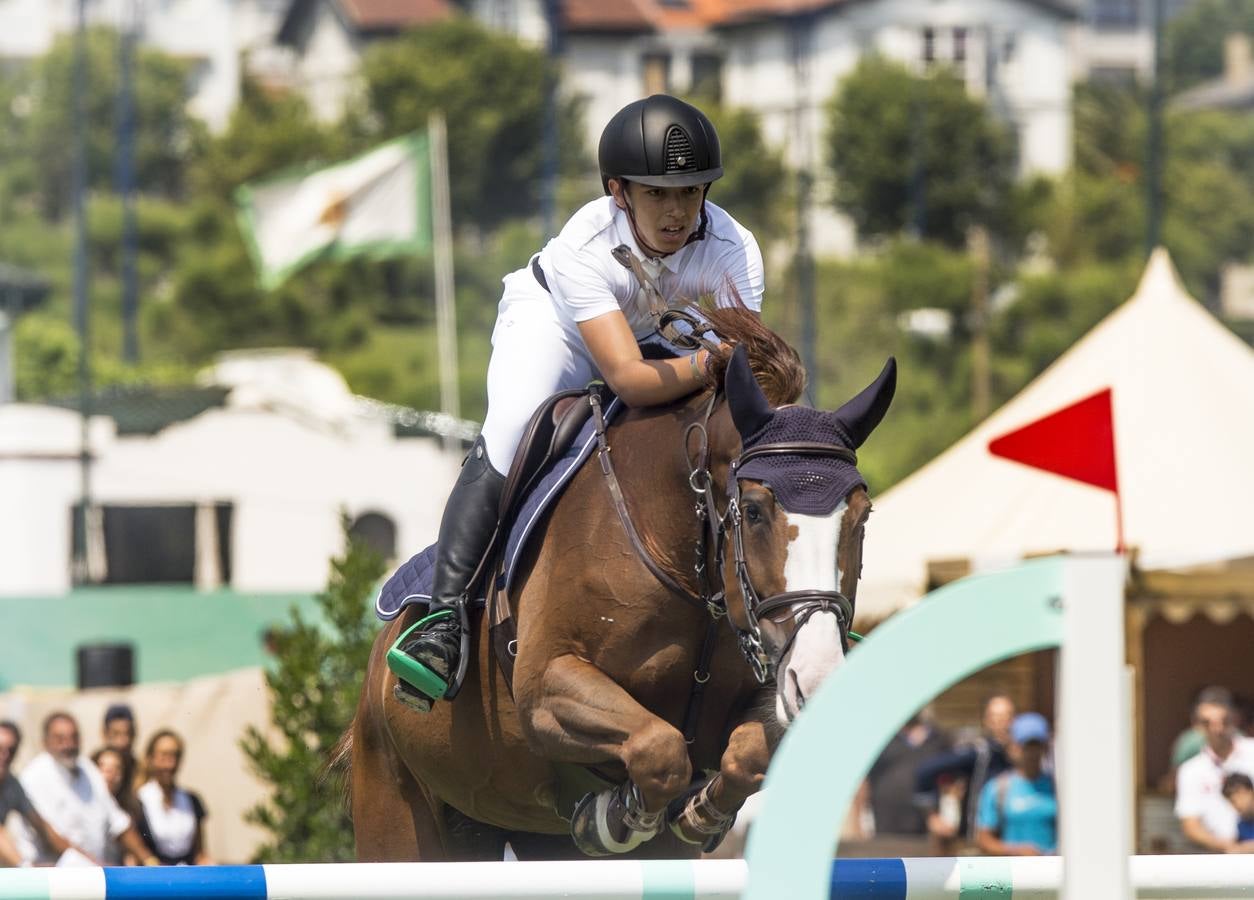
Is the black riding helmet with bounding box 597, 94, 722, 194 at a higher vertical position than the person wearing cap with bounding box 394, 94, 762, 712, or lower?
higher

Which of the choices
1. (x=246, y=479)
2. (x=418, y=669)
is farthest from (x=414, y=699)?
(x=246, y=479)

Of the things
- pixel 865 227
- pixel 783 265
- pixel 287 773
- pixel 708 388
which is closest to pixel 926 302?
pixel 783 265

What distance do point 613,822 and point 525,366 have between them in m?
1.08

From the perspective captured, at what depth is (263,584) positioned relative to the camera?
23.4 metres

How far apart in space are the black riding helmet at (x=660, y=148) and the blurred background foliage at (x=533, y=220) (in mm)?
35247

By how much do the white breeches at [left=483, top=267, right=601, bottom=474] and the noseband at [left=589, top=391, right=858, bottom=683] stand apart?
26 cm

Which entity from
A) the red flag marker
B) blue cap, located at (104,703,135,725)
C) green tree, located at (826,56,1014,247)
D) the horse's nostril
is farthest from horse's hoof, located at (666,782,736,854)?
green tree, located at (826,56,1014,247)

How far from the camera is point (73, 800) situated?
8680 mm

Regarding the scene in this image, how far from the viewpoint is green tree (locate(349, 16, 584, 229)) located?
69812 mm

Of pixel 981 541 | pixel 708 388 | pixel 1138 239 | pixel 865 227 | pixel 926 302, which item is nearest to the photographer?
pixel 708 388

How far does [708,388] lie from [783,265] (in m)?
56.7

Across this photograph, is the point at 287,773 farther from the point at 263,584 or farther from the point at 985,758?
the point at 263,584

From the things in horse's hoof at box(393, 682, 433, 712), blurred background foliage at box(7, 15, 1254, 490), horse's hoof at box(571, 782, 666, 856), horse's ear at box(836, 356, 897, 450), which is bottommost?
horse's hoof at box(571, 782, 666, 856)

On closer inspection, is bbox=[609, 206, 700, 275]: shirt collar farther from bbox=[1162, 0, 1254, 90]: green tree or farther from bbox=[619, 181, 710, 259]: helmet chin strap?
bbox=[1162, 0, 1254, 90]: green tree
